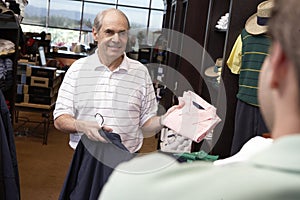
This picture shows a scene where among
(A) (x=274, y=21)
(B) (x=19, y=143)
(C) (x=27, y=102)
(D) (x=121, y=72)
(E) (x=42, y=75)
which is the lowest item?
(B) (x=19, y=143)

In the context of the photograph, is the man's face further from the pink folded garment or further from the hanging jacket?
the hanging jacket

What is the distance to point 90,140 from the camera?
1.78 m

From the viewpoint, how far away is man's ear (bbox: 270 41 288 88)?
50 centimetres

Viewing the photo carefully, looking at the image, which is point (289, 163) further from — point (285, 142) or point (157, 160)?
point (157, 160)

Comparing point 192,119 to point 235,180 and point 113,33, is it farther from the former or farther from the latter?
point 235,180

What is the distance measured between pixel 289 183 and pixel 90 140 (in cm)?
137

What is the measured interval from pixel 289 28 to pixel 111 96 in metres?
1.73

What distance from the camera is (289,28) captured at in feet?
1.60

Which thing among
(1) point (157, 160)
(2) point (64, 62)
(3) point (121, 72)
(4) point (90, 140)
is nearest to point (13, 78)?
(3) point (121, 72)

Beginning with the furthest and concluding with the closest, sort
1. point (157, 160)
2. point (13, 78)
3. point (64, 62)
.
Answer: point (64, 62)
point (13, 78)
point (157, 160)

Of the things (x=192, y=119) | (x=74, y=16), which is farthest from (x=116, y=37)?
(x=74, y=16)

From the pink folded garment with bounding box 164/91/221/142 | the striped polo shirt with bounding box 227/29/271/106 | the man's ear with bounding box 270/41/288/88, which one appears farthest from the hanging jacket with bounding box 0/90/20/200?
the man's ear with bounding box 270/41/288/88

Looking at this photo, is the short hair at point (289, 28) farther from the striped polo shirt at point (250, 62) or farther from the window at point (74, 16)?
the window at point (74, 16)

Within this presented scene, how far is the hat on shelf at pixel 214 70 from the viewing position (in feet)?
11.2
